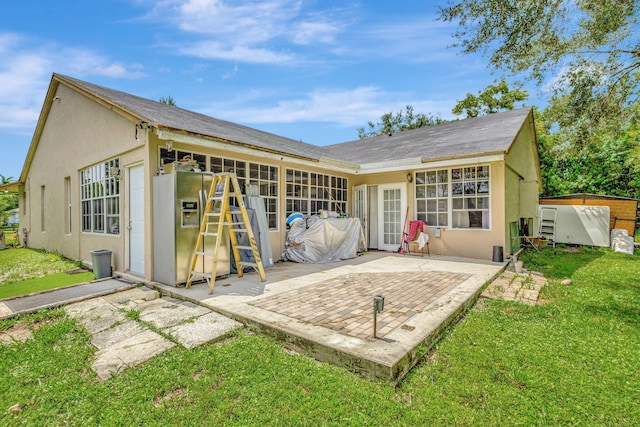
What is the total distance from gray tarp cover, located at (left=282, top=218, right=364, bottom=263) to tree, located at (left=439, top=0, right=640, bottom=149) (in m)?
4.89

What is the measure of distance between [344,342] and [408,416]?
2.82 feet

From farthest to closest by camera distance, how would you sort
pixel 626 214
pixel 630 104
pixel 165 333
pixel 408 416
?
1. pixel 626 214
2. pixel 630 104
3. pixel 165 333
4. pixel 408 416

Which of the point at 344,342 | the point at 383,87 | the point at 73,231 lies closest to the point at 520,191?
the point at 383,87

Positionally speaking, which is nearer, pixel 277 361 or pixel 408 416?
pixel 408 416

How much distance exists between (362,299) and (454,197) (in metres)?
5.31

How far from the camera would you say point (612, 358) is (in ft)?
9.34

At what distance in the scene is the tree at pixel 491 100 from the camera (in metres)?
21.2

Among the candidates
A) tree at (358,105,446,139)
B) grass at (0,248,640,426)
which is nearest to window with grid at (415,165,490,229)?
grass at (0,248,640,426)

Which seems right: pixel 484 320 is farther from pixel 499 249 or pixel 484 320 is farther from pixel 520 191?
pixel 520 191

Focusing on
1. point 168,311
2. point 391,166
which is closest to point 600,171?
point 391,166

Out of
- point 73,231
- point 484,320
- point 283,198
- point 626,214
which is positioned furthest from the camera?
point 626,214

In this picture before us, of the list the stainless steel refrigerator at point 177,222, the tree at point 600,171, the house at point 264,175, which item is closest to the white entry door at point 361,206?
the house at point 264,175

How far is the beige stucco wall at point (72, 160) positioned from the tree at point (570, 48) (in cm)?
678

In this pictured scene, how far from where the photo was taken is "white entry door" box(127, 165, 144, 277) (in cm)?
571
